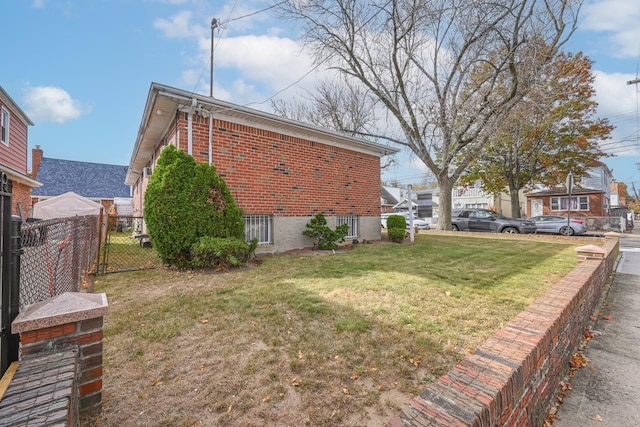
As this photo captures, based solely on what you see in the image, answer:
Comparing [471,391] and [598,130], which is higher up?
[598,130]

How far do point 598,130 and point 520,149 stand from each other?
4907mm

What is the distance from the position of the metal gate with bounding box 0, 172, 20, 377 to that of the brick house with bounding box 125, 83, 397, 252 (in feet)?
18.0

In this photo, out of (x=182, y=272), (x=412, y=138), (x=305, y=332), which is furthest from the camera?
(x=412, y=138)

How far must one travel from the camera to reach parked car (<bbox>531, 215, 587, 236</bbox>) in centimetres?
1683

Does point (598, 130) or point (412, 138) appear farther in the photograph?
point (598, 130)

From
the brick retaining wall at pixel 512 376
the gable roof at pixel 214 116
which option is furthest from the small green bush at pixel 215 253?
the brick retaining wall at pixel 512 376

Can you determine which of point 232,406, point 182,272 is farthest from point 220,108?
point 232,406

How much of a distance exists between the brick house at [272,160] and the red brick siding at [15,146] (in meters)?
6.46

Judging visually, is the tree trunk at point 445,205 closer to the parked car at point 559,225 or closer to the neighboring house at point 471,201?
the parked car at point 559,225

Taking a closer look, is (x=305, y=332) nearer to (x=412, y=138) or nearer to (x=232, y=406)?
(x=232, y=406)

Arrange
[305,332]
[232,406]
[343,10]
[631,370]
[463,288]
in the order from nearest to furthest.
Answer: [232,406] < [305,332] < [631,370] < [463,288] < [343,10]

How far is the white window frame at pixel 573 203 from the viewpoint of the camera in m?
25.2

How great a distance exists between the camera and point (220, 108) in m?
6.98

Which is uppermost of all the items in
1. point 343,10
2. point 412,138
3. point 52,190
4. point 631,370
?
point 343,10
